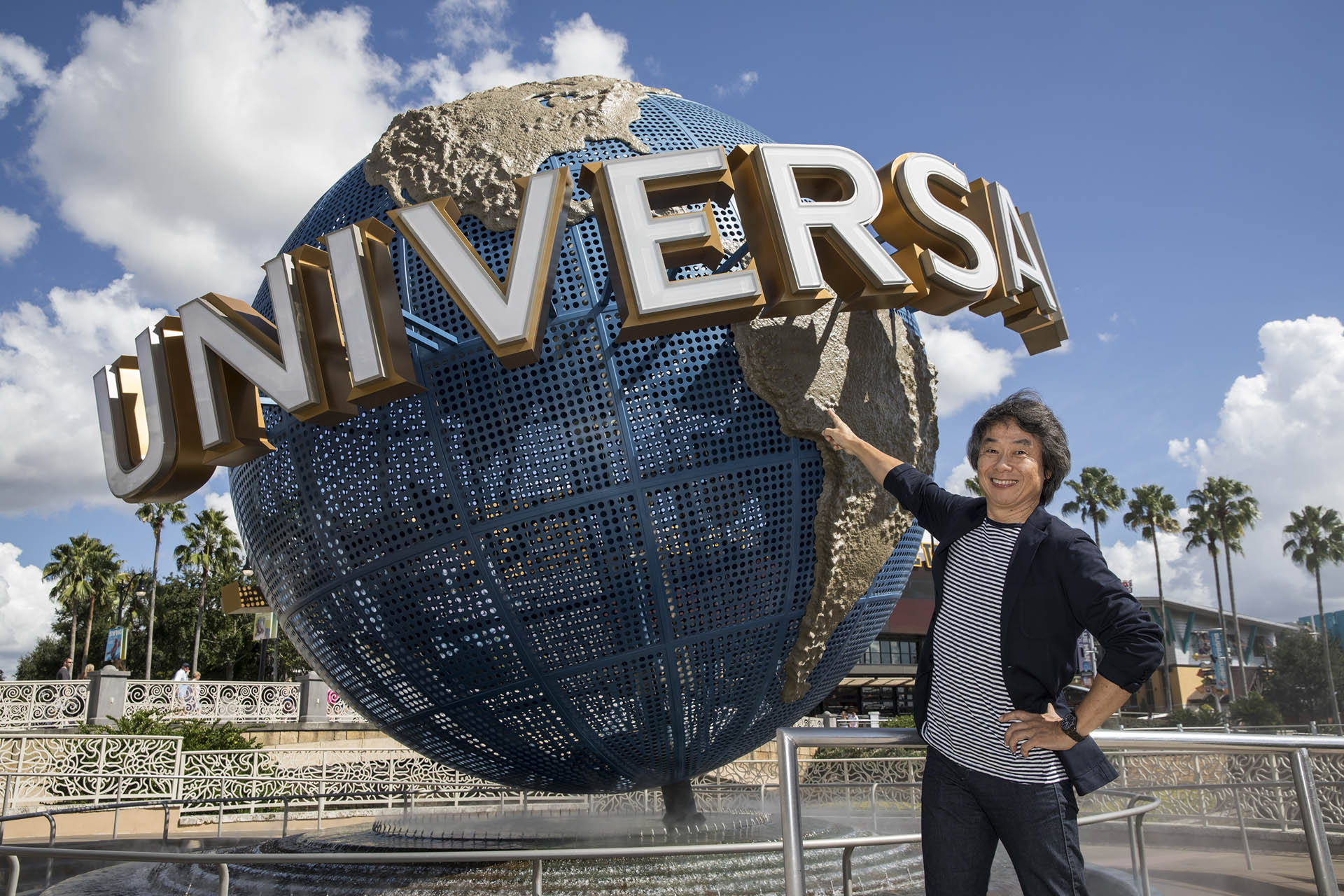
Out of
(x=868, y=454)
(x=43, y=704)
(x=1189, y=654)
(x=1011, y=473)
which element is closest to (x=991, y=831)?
(x=1011, y=473)

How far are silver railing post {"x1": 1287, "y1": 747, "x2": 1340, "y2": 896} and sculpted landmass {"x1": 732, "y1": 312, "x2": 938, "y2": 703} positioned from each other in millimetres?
2625

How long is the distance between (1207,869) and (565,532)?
418 centimetres

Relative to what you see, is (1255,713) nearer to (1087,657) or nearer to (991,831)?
(1087,657)

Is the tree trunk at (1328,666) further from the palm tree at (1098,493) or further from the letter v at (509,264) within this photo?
Result: the letter v at (509,264)

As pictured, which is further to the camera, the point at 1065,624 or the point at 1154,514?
the point at 1154,514

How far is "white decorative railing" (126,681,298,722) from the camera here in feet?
74.3

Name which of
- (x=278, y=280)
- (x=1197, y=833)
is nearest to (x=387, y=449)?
(x=278, y=280)

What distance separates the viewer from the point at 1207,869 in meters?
5.21

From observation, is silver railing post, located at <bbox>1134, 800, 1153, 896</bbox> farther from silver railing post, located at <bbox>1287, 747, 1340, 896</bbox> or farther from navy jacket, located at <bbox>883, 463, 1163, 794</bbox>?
navy jacket, located at <bbox>883, 463, 1163, 794</bbox>

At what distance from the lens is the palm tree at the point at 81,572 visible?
48750 mm

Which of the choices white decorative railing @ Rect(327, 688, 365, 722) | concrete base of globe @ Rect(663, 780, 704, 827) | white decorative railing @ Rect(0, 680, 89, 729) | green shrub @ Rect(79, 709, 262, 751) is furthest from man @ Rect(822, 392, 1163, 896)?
white decorative railing @ Rect(327, 688, 365, 722)

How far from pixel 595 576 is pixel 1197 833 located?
438 centimetres

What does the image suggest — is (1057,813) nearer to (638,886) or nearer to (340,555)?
(638,886)

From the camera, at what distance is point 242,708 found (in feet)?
77.4
